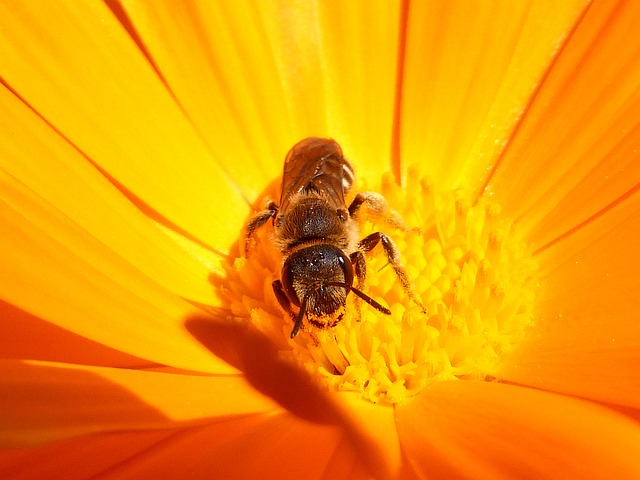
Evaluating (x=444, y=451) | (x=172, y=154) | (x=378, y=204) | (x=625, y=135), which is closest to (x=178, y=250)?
(x=172, y=154)

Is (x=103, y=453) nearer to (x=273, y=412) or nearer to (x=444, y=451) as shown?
(x=273, y=412)

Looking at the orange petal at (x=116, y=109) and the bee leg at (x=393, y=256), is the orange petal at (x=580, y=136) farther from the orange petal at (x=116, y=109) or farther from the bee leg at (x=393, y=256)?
the orange petal at (x=116, y=109)

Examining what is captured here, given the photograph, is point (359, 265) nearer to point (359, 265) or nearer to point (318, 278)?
point (359, 265)

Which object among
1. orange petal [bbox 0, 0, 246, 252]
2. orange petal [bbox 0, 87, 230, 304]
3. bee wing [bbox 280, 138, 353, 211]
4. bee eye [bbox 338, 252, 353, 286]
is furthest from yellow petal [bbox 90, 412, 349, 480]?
orange petal [bbox 0, 0, 246, 252]

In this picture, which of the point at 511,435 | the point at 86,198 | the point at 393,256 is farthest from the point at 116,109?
the point at 511,435

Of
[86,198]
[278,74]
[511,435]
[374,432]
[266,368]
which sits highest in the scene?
[278,74]
